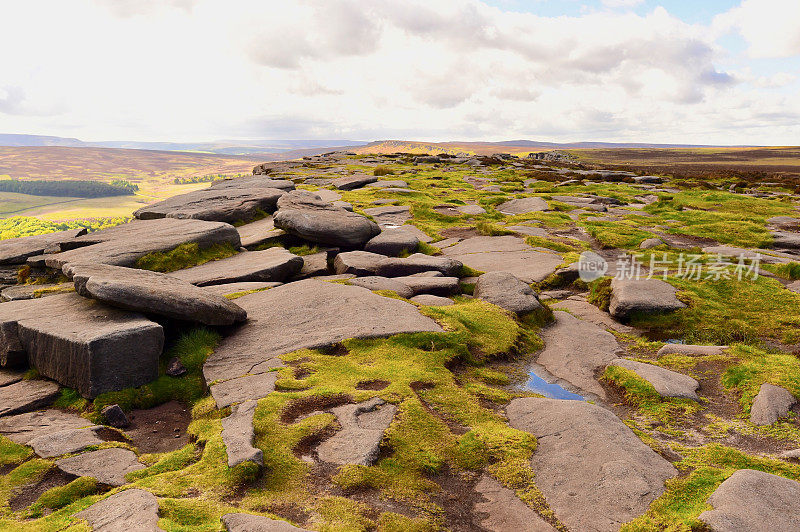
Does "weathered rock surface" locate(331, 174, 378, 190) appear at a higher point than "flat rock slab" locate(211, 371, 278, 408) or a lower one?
higher

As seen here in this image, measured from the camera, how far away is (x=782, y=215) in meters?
31.7

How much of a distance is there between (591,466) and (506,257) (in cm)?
1521

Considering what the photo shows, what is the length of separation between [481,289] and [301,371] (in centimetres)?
796

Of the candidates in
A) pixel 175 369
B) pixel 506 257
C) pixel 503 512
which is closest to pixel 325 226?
pixel 506 257

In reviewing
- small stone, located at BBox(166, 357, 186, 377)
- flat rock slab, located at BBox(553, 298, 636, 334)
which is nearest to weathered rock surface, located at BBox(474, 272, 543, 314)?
flat rock slab, located at BBox(553, 298, 636, 334)

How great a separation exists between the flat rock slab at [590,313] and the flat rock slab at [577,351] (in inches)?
23.1

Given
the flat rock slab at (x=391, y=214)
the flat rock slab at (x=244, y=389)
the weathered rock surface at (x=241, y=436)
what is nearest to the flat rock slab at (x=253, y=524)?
the weathered rock surface at (x=241, y=436)

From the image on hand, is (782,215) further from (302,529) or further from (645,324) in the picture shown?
(302,529)

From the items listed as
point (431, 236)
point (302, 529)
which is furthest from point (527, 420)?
point (431, 236)

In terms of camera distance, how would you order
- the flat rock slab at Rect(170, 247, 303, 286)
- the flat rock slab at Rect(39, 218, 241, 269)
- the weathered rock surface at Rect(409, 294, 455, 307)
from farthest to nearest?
the flat rock slab at Rect(39, 218, 241, 269) → the flat rock slab at Rect(170, 247, 303, 286) → the weathered rock surface at Rect(409, 294, 455, 307)

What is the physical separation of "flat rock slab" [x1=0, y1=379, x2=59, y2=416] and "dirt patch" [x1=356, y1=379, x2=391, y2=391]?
6.59 metres

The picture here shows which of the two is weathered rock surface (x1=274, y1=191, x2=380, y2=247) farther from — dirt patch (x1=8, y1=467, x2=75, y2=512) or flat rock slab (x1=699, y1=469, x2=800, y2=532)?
flat rock slab (x1=699, y1=469, x2=800, y2=532)

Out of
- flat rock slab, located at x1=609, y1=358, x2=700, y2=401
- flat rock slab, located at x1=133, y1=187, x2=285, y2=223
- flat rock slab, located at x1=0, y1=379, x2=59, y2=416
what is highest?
flat rock slab, located at x1=133, y1=187, x2=285, y2=223

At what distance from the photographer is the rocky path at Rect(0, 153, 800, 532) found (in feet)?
21.1
